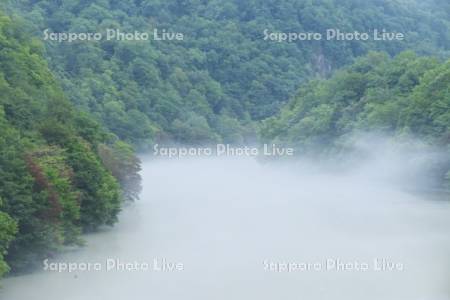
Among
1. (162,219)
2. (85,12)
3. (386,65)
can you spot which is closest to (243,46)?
(85,12)

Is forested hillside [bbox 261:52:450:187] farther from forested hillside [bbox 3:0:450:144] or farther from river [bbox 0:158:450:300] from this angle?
forested hillside [bbox 3:0:450:144]

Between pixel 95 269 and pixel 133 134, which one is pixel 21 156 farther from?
pixel 133 134

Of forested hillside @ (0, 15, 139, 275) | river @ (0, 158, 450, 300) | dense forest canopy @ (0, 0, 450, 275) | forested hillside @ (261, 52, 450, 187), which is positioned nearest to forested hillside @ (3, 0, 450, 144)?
dense forest canopy @ (0, 0, 450, 275)

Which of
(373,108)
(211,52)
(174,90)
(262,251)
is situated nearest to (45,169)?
(262,251)

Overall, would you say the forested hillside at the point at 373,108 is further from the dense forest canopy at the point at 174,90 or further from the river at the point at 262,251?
the river at the point at 262,251

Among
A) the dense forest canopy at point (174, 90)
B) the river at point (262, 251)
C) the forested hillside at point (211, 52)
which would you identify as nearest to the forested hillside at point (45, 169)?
the dense forest canopy at point (174, 90)

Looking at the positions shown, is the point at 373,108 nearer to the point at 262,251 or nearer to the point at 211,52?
the point at 262,251
